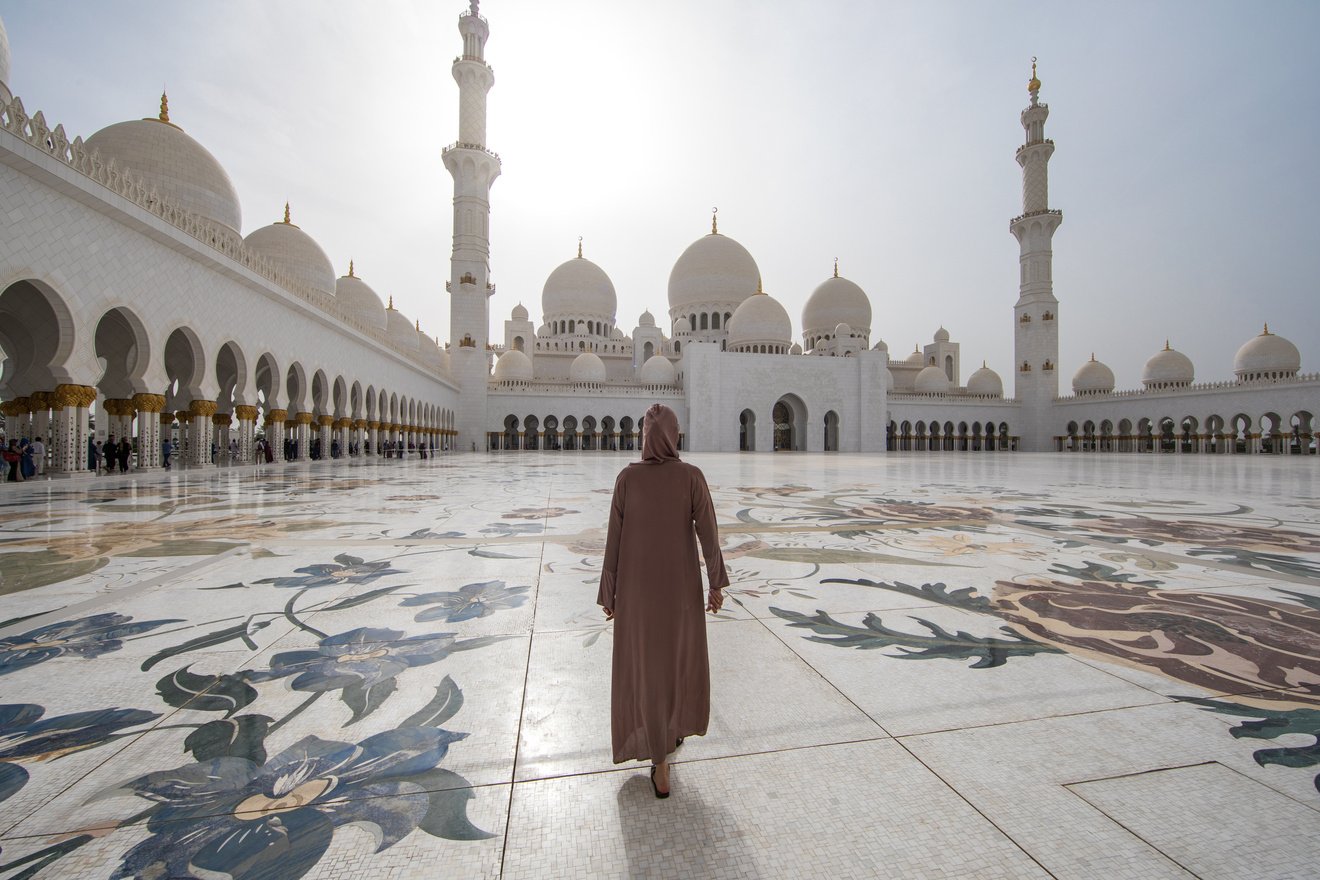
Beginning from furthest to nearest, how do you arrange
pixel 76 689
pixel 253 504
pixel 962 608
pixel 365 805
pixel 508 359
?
pixel 508 359
pixel 253 504
pixel 962 608
pixel 76 689
pixel 365 805

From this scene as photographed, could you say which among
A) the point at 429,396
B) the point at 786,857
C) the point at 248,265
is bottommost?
the point at 786,857

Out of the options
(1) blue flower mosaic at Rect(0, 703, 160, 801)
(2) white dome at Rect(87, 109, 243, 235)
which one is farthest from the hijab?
(2) white dome at Rect(87, 109, 243, 235)

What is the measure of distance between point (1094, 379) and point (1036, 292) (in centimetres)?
664

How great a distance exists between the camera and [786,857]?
103cm

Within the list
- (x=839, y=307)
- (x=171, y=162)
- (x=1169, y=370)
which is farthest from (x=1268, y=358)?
(x=171, y=162)

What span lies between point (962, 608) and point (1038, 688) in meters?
0.69

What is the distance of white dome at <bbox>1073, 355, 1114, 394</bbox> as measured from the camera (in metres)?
33.9

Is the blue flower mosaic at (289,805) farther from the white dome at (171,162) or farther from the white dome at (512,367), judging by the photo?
the white dome at (512,367)

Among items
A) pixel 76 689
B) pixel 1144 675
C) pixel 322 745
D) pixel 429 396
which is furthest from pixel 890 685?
pixel 429 396

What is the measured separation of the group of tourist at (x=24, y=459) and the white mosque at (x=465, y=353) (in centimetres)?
30

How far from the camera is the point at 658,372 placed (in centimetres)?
3117

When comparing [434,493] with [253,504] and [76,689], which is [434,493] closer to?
[253,504]

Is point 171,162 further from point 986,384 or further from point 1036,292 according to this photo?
point 986,384

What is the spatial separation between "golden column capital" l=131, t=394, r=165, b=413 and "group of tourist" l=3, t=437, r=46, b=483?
128cm
